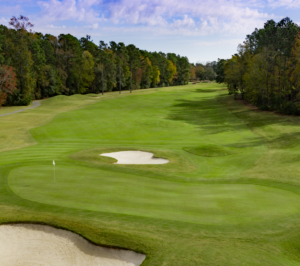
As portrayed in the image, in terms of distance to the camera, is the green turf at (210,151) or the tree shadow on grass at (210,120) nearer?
the green turf at (210,151)

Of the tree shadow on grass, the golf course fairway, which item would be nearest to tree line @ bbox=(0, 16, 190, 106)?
the tree shadow on grass

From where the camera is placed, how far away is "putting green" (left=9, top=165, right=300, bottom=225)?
35.1 ft

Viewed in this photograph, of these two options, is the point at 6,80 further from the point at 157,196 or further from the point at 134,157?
the point at 157,196

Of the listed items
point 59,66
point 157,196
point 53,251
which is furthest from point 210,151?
point 59,66

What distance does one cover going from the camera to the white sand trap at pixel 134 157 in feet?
69.6

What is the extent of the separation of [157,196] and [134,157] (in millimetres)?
10280

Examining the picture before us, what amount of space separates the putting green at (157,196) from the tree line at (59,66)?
45.7 m

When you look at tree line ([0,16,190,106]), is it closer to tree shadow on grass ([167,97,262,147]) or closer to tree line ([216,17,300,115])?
tree shadow on grass ([167,97,262,147])

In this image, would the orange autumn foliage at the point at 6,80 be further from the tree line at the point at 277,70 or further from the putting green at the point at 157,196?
the tree line at the point at 277,70

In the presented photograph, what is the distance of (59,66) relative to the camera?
8788cm

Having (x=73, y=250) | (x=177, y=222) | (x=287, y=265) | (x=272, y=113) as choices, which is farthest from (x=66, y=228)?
(x=272, y=113)

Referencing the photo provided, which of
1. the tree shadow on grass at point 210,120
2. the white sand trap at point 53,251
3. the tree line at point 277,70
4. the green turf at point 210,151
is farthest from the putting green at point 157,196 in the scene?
the tree line at point 277,70

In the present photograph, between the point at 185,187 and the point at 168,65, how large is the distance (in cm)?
12774

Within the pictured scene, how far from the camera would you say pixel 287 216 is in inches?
421
